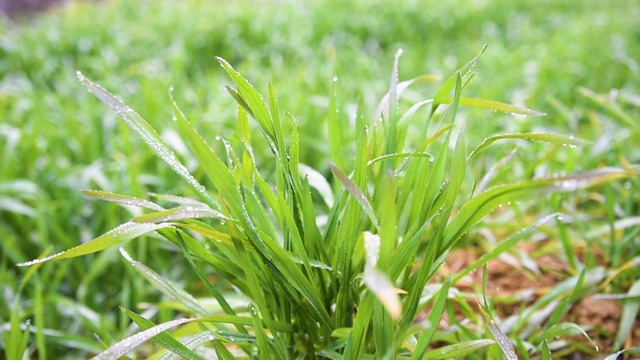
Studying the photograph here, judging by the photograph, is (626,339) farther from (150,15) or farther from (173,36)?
(150,15)

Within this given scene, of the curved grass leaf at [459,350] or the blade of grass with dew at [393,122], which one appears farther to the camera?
the blade of grass with dew at [393,122]

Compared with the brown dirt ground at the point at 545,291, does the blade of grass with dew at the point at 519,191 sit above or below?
above

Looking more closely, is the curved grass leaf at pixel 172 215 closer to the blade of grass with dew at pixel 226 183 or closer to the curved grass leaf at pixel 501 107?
the blade of grass with dew at pixel 226 183

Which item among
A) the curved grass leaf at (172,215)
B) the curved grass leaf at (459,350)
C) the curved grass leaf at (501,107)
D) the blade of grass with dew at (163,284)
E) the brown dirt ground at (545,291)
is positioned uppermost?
the curved grass leaf at (501,107)

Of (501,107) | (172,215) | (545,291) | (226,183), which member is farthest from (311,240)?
(545,291)

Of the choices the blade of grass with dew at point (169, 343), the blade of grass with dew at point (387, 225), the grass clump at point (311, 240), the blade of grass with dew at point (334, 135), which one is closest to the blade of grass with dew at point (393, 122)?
the grass clump at point (311, 240)

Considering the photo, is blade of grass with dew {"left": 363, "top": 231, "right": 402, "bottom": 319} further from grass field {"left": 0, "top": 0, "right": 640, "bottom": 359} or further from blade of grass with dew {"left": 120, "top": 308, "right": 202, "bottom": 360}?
blade of grass with dew {"left": 120, "top": 308, "right": 202, "bottom": 360}

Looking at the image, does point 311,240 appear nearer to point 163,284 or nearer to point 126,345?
point 163,284

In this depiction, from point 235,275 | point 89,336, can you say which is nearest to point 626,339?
point 235,275

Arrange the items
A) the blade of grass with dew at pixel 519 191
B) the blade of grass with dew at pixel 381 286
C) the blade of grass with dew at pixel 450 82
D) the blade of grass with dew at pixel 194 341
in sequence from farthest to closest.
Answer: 1. the blade of grass with dew at pixel 450 82
2. the blade of grass with dew at pixel 194 341
3. the blade of grass with dew at pixel 519 191
4. the blade of grass with dew at pixel 381 286
